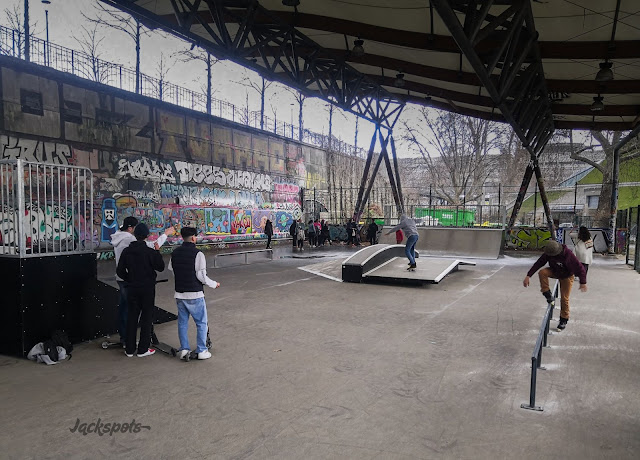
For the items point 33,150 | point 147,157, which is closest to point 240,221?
point 147,157

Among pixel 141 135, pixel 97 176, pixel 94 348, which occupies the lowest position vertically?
pixel 94 348

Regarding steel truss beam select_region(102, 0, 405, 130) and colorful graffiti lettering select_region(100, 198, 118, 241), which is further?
colorful graffiti lettering select_region(100, 198, 118, 241)

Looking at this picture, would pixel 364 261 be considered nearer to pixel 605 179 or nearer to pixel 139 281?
pixel 139 281

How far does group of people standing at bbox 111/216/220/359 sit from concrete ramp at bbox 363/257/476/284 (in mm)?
6789

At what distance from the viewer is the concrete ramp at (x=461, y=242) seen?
1900cm

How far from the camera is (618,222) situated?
69.2ft

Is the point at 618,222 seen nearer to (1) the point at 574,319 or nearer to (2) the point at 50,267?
(1) the point at 574,319

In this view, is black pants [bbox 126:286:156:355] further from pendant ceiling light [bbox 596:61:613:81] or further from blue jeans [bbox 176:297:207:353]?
pendant ceiling light [bbox 596:61:613:81]

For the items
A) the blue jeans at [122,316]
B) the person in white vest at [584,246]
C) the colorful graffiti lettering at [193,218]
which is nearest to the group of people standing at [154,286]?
the blue jeans at [122,316]

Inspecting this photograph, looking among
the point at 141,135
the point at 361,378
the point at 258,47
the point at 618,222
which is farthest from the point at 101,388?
the point at 618,222

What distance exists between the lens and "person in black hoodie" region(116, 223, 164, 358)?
18.3 feet

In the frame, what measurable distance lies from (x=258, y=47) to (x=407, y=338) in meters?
8.82

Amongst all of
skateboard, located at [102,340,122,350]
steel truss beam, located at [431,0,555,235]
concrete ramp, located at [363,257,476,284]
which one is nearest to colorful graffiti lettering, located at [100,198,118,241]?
concrete ramp, located at [363,257,476,284]

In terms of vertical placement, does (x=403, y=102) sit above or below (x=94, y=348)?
above
